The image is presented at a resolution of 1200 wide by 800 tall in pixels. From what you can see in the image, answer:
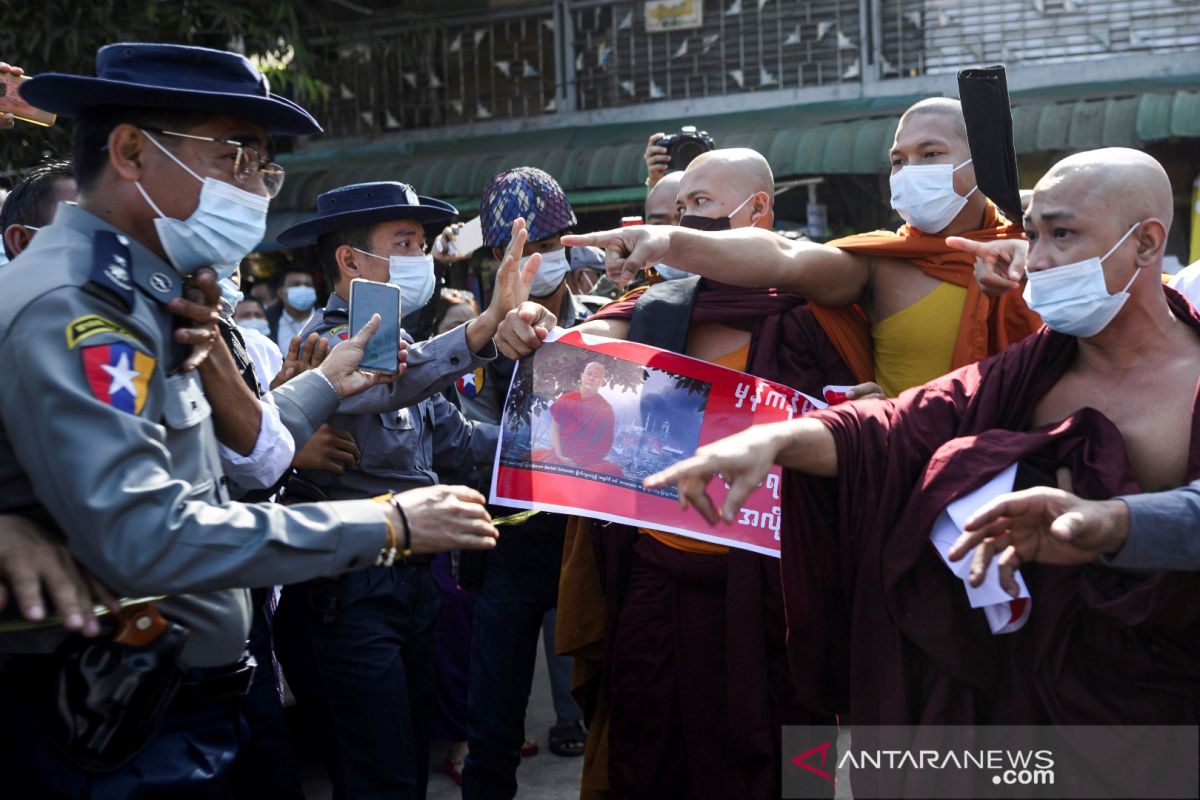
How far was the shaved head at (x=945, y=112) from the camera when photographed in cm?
335

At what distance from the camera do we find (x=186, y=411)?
2242mm

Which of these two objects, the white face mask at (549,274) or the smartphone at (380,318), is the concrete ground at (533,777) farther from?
the smartphone at (380,318)

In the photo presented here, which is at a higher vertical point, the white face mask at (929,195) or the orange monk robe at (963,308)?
the white face mask at (929,195)

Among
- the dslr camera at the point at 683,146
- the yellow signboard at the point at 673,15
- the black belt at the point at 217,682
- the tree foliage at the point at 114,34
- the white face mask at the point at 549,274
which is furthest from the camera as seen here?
the yellow signboard at the point at 673,15

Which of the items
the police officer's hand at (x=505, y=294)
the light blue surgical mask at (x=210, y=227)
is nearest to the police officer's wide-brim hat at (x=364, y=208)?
the police officer's hand at (x=505, y=294)

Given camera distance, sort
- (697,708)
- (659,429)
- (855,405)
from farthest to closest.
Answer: (697,708) → (659,429) → (855,405)

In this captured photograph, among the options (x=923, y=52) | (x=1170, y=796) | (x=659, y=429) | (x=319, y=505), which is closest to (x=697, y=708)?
(x=659, y=429)

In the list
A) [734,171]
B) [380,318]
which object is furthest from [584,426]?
[734,171]

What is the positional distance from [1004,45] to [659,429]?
25.7 feet

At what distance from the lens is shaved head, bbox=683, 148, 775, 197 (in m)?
3.55

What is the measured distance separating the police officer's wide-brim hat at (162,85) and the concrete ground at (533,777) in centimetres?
305

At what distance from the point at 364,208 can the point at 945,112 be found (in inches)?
67.9

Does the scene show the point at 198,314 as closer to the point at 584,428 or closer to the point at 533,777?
the point at 584,428

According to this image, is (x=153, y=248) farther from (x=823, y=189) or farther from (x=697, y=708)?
(x=823, y=189)
